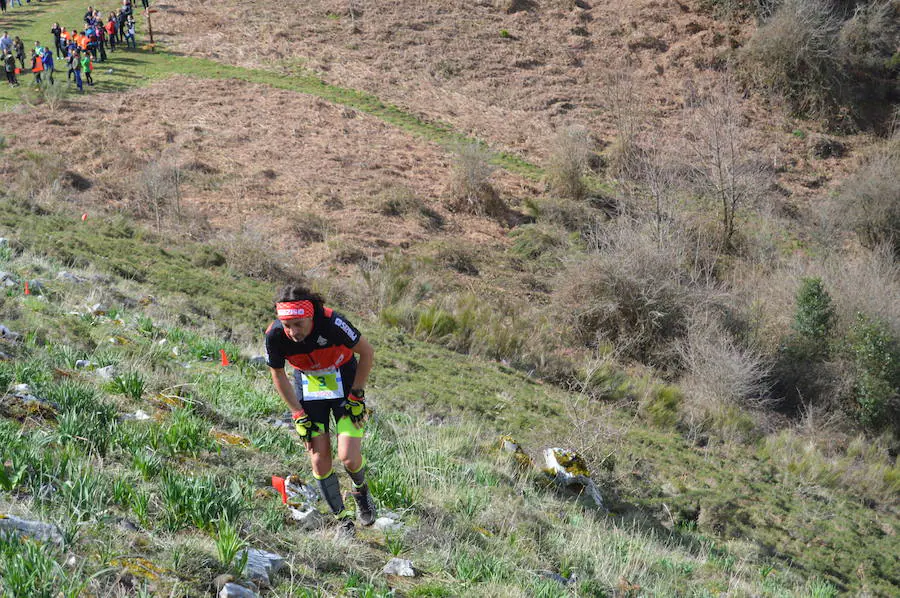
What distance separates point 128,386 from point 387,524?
241cm

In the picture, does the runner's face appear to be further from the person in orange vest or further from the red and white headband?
the person in orange vest

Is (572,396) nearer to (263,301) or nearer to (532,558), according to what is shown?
(263,301)

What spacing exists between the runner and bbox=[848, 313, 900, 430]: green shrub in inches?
572

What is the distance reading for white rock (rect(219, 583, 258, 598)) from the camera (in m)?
3.41

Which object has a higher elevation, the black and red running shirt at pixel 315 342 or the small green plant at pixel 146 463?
the black and red running shirt at pixel 315 342

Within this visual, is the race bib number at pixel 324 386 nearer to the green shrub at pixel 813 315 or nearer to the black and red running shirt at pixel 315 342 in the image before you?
the black and red running shirt at pixel 315 342

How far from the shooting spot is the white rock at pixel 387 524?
486 centimetres

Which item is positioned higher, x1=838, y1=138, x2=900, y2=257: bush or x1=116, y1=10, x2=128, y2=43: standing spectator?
x1=116, y1=10, x2=128, y2=43: standing spectator

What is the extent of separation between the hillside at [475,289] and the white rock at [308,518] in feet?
0.52

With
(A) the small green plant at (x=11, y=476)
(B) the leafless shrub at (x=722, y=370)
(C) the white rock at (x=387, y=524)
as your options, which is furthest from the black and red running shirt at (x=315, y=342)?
(B) the leafless shrub at (x=722, y=370)

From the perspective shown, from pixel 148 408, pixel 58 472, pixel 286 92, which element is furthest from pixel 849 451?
pixel 286 92

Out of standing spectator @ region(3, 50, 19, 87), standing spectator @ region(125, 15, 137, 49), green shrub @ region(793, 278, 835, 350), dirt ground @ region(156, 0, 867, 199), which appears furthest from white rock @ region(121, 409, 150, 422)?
standing spectator @ region(125, 15, 137, 49)

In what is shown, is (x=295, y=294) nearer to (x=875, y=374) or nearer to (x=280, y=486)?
(x=280, y=486)

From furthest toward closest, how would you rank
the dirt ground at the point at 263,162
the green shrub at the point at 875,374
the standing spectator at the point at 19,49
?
1. the standing spectator at the point at 19,49
2. the dirt ground at the point at 263,162
3. the green shrub at the point at 875,374
